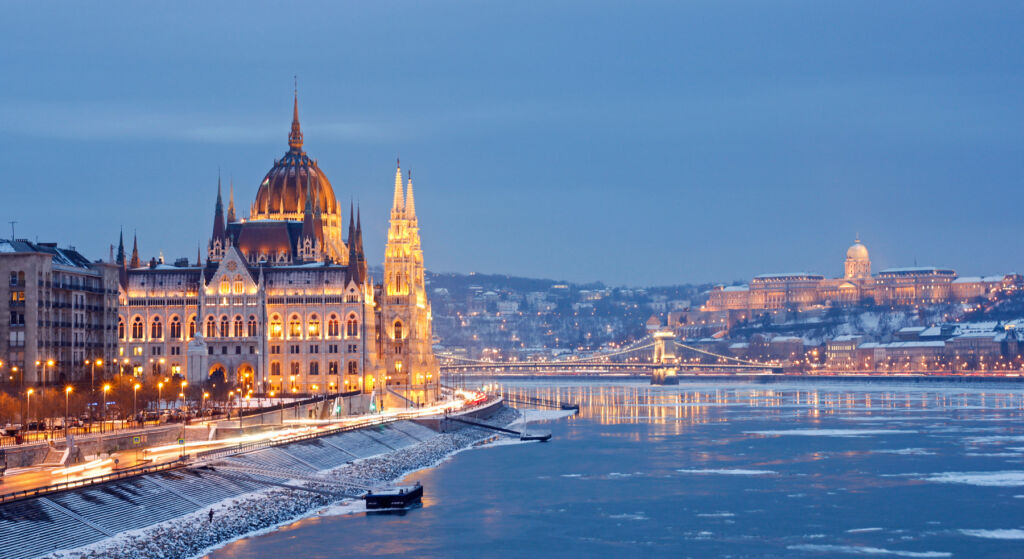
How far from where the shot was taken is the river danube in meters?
49.8

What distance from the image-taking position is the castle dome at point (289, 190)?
13675 cm

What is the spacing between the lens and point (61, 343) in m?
79.6

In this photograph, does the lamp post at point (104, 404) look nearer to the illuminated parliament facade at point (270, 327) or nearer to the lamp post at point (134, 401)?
the lamp post at point (134, 401)

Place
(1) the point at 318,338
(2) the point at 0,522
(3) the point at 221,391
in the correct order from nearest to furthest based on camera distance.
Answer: (2) the point at 0,522 → (3) the point at 221,391 → (1) the point at 318,338

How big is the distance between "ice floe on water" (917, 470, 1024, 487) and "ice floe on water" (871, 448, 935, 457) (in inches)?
378

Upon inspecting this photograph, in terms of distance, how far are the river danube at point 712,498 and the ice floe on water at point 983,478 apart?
9 centimetres

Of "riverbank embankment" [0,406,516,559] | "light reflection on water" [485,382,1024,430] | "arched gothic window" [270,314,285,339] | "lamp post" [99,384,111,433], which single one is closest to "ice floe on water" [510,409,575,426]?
"light reflection on water" [485,382,1024,430]

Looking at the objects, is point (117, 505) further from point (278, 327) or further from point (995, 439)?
point (278, 327)

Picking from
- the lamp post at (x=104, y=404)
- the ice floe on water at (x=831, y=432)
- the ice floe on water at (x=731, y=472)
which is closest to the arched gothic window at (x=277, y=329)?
the lamp post at (x=104, y=404)

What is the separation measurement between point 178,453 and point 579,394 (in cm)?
11363

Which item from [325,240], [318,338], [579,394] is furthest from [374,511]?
[579,394]

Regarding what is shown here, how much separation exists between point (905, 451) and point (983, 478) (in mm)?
13819

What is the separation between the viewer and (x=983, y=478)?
66688mm

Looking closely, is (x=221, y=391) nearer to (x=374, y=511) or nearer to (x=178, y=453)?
(x=178, y=453)
